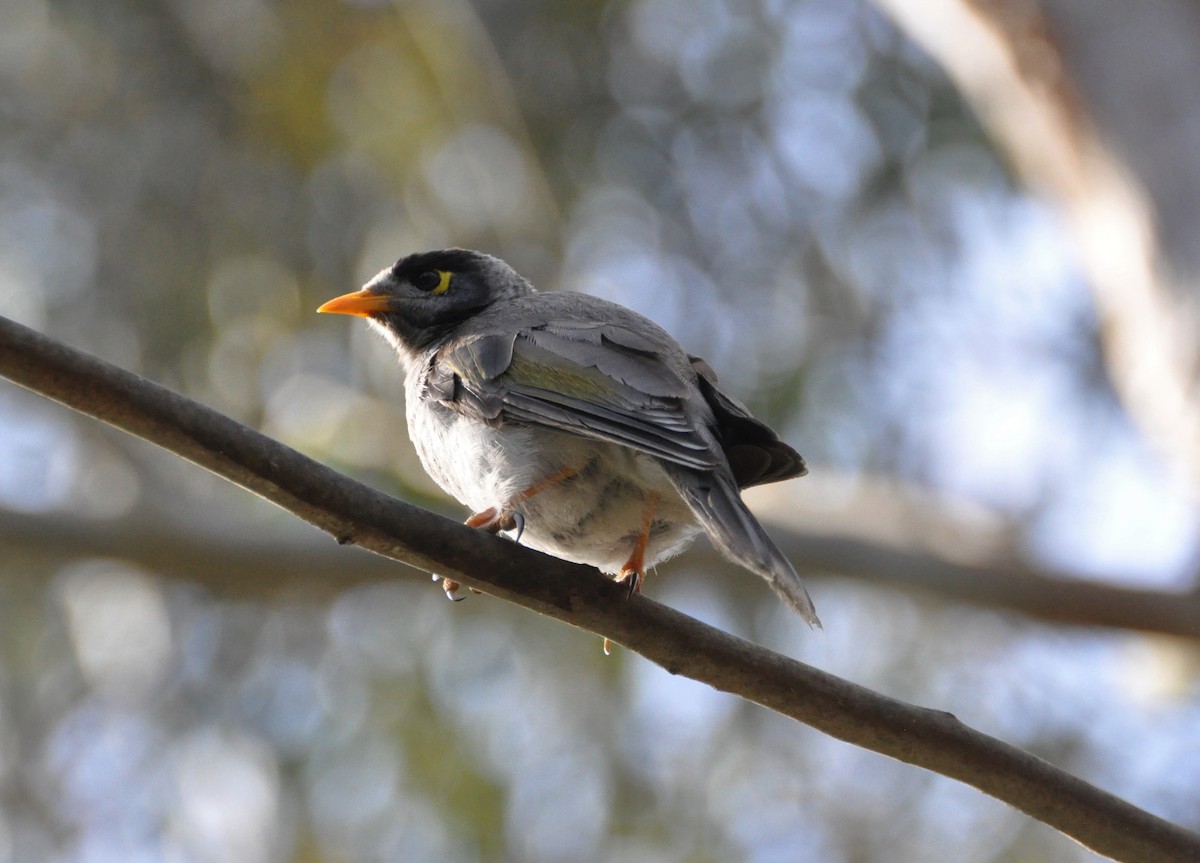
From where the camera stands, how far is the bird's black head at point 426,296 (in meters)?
5.73

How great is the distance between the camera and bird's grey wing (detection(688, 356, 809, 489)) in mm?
4090

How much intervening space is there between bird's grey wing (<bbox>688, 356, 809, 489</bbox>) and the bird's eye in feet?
6.63

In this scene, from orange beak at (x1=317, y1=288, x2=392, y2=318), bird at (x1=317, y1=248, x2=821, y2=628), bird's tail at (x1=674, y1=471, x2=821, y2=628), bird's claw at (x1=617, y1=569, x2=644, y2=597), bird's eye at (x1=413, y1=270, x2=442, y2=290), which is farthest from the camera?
bird's eye at (x1=413, y1=270, x2=442, y2=290)

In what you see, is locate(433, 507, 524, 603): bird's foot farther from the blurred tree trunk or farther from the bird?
the blurred tree trunk

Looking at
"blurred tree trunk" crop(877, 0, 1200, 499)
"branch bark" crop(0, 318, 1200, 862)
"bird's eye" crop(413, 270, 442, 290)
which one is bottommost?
"bird's eye" crop(413, 270, 442, 290)

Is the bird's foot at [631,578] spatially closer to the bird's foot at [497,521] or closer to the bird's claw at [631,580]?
the bird's claw at [631,580]

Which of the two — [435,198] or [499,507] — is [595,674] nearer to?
[435,198]

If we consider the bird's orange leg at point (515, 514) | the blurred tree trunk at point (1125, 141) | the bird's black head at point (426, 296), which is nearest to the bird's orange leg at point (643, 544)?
the bird's orange leg at point (515, 514)

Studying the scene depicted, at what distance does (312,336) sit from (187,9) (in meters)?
3.67

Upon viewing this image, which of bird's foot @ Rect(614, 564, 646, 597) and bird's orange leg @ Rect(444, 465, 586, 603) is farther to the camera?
bird's orange leg @ Rect(444, 465, 586, 603)

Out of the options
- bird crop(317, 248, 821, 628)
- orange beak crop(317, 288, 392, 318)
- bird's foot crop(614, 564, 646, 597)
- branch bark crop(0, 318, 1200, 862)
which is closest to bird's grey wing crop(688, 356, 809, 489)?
bird crop(317, 248, 821, 628)

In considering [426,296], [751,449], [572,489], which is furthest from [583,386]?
[426,296]

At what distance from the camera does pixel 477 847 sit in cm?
866

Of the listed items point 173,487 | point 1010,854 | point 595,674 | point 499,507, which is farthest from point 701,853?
point 499,507
